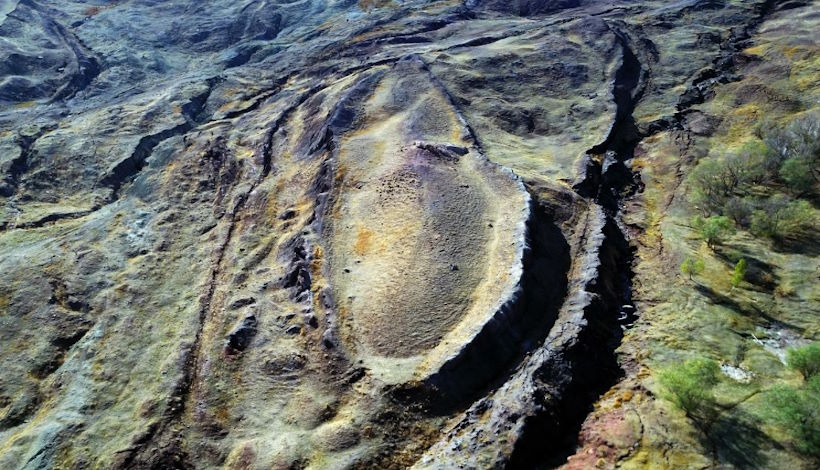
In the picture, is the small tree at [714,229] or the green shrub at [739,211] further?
the green shrub at [739,211]

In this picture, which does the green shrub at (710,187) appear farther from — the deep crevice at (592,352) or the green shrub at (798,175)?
the deep crevice at (592,352)

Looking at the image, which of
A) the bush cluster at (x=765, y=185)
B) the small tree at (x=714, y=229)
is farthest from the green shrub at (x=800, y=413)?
the bush cluster at (x=765, y=185)

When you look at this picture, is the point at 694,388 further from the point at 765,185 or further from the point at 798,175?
the point at 765,185

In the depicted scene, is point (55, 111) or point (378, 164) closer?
point (378, 164)

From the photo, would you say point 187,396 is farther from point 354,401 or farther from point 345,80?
point 345,80

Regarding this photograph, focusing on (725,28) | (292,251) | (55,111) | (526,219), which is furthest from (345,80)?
(725,28)
